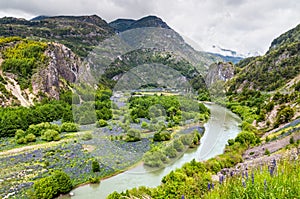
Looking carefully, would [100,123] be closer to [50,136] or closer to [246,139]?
[246,139]

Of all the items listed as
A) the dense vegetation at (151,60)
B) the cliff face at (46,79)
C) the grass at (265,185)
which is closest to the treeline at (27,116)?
the cliff face at (46,79)

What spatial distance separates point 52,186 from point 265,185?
55.2ft

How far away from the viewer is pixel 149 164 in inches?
289

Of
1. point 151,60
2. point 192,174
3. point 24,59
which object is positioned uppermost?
point 24,59

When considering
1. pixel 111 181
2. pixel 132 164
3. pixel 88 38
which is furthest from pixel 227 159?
pixel 88 38

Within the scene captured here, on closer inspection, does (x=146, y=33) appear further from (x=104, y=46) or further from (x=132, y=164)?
(x=132, y=164)

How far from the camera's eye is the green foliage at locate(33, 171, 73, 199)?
17.5 m

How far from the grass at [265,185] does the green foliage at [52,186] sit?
1547cm

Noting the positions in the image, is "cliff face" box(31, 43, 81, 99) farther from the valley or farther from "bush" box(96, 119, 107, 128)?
"bush" box(96, 119, 107, 128)

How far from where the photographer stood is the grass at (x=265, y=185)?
4.01 metres

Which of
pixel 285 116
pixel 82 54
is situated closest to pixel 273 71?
pixel 285 116

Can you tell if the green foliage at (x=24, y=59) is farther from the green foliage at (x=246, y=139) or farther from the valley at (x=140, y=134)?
the green foliage at (x=246, y=139)

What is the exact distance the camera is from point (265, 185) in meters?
4.14

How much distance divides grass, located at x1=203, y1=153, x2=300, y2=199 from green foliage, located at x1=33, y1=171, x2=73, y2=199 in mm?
15467
